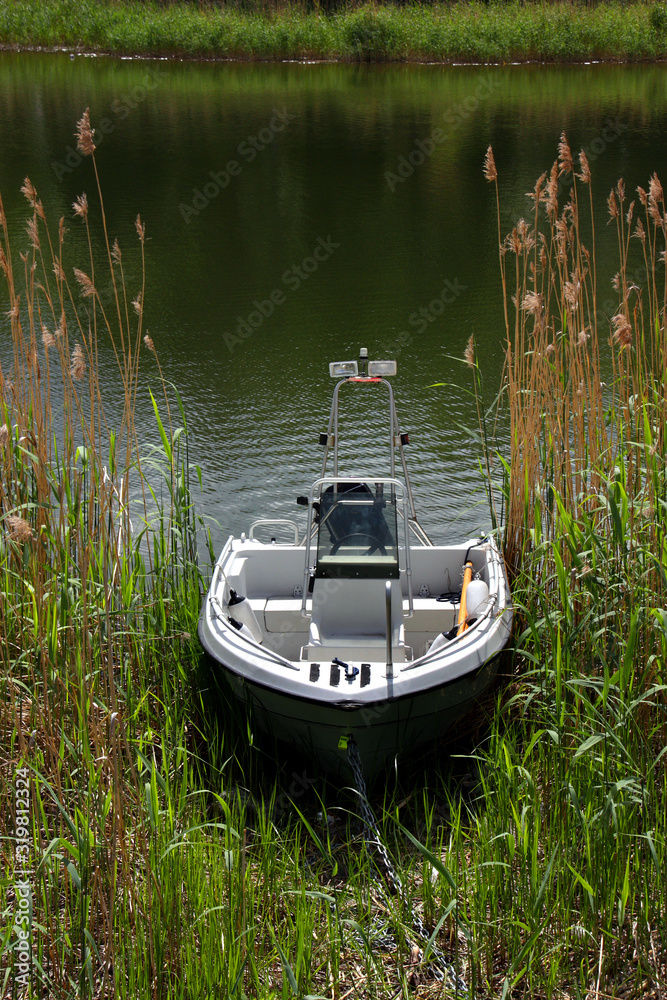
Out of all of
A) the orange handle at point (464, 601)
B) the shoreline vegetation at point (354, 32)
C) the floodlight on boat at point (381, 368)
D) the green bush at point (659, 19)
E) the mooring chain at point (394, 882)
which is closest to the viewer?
the mooring chain at point (394, 882)

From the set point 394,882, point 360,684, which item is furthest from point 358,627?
point 394,882

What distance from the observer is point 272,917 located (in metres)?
2.39

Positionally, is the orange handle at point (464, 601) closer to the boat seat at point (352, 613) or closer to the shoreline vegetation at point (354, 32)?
the boat seat at point (352, 613)

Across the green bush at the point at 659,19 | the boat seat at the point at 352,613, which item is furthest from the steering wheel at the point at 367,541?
the green bush at the point at 659,19

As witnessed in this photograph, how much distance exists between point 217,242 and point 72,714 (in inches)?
333

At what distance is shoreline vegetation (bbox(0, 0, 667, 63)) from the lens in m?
21.2

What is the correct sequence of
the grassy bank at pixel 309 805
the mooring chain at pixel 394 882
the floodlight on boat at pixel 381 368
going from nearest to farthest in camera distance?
the grassy bank at pixel 309 805, the mooring chain at pixel 394 882, the floodlight on boat at pixel 381 368

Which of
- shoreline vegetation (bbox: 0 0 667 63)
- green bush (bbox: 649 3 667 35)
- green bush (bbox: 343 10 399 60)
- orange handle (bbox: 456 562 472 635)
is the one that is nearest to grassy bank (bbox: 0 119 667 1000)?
orange handle (bbox: 456 562 472 635)

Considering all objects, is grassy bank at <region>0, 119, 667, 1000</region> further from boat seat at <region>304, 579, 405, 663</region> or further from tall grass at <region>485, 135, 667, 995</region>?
boat seat at <region>304, 579, 405, 663</region>

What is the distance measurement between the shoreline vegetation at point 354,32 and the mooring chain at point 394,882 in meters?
21.1

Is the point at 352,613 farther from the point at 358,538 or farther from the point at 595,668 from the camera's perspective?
the point at 595,668

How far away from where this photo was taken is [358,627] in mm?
3760

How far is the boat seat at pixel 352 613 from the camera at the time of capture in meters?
3.61

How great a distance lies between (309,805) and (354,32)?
2136 centimetres
